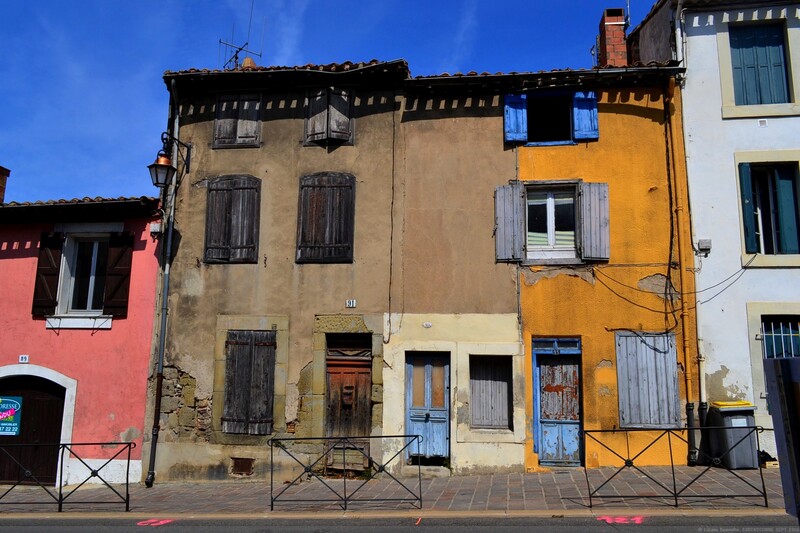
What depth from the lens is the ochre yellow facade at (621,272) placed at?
9.93 metres

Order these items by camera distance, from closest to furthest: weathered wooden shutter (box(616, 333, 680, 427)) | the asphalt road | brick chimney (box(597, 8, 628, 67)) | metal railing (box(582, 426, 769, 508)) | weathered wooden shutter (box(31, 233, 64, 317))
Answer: the asphalt road < metal railing (box(582, 426, 769, 508)) < weathered wooden shutter (box(616, 333, 680, 427)) < weathered wooden shutter (box(31, 233, 64, 317)) < brick chimney (box(597, 8, 628, 67))

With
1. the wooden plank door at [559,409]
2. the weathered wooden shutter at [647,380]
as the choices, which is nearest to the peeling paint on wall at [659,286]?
the weathered wooden shutter at [647,380]

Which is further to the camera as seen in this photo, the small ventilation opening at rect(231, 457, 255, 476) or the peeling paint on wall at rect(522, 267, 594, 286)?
the small ventilation opening at rect(231, 457, 255, 476)

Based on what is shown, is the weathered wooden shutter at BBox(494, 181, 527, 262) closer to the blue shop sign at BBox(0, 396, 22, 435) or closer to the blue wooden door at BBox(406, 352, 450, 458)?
the blue wooden door at BBox(406, 352, 450, 458)

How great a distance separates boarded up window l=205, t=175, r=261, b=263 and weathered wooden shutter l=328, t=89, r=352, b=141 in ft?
5.61

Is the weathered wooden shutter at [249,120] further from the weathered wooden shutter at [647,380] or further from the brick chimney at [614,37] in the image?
the weathered wooden shutter at [647,380]

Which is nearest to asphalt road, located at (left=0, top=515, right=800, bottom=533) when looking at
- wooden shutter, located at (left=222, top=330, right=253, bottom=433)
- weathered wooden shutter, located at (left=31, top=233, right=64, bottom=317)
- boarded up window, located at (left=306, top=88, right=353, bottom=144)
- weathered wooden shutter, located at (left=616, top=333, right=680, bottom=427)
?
wooden shutter, located at (left=222, top=330, right=253, bottom=433)

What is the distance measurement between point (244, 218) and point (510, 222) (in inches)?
190

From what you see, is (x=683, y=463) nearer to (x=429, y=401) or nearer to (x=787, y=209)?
(x=429, y=401)

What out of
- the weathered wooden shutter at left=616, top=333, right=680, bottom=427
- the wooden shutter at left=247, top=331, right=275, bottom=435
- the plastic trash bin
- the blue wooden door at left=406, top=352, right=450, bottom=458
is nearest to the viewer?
the plastic trash bin

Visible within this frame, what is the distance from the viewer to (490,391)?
10.4m

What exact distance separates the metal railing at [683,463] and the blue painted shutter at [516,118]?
Answer: 5.12 metres

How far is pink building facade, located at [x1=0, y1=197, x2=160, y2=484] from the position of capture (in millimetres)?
10992

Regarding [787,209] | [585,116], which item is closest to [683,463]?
[787,209]
